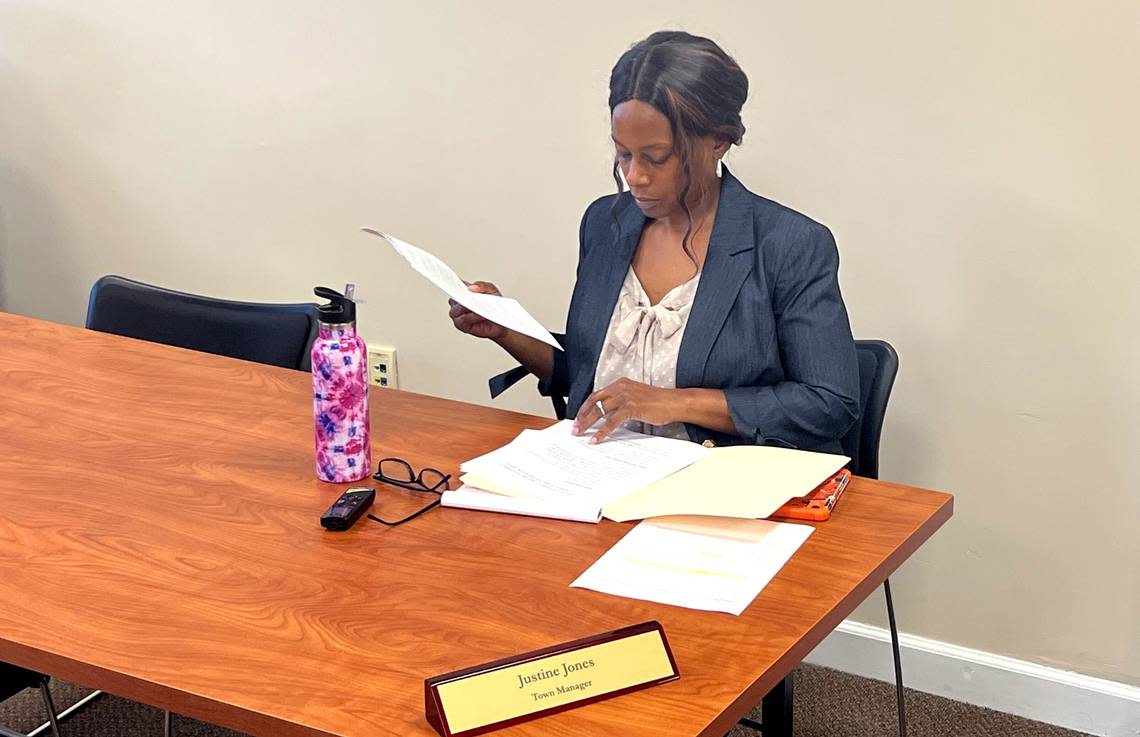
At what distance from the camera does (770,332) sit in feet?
6.89

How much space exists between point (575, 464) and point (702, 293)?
Answer: 1.57ft

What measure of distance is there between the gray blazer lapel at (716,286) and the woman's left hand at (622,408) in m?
0.20

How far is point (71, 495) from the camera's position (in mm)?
1673

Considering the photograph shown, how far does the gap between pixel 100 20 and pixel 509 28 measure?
129cm

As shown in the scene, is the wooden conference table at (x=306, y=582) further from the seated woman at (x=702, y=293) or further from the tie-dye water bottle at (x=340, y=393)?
the seated woman at (x=702, y=293)

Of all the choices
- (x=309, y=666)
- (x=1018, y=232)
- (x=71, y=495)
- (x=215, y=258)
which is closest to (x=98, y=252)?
(x=215, y=258)

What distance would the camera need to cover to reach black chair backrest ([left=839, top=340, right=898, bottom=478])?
2.16 meters

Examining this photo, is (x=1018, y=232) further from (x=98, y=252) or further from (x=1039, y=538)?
(x=98, y=252)

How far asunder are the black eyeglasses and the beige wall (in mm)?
1239

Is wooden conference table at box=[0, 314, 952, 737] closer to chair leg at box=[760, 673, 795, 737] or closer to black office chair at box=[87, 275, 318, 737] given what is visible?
chair leg at box=[760, 673, 795, 737]

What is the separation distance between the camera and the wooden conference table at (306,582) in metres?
1.21

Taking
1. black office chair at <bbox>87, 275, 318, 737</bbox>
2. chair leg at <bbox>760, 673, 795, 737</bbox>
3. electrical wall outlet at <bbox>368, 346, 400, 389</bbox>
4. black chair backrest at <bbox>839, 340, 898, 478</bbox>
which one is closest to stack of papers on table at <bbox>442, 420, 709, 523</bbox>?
chair leg at <bbox>760, 673, 795, 737</bbox>

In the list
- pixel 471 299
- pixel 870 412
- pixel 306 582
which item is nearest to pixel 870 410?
pixel 870 412

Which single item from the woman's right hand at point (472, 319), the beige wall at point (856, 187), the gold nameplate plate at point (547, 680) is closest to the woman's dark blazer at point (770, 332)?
the woman's right hand at point (472, 319)
